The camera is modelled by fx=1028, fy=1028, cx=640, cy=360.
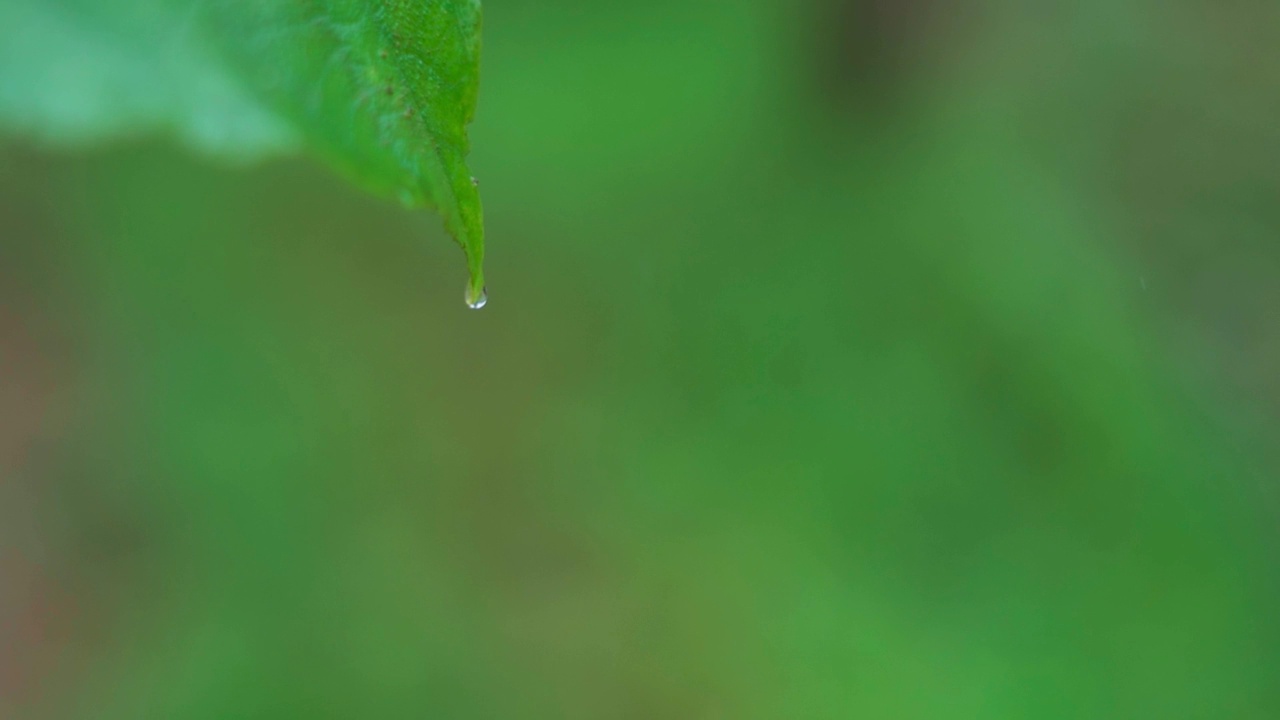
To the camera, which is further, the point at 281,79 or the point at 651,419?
the point at 651,419

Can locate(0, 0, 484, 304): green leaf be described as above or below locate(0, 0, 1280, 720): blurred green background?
above

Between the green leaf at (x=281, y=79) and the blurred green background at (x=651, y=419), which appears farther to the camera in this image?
the blurred green background at (x=651, y=419)

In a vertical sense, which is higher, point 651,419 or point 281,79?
point 281,79

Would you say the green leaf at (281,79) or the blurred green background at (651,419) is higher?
the green leaf at (281,79)

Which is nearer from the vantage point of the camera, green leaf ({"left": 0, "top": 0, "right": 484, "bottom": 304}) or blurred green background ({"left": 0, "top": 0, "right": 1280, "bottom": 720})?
green leaf ({"left": 0, "top": 0, "right": 484, "bottom": 304})

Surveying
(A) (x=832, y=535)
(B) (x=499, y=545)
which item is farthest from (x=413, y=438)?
(A) (x=832, y=535)
